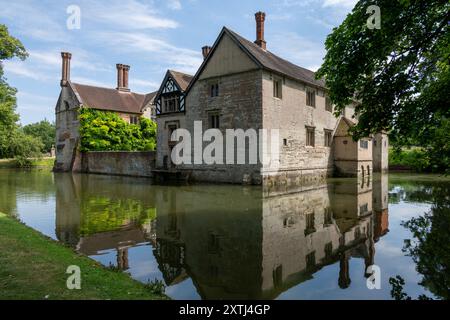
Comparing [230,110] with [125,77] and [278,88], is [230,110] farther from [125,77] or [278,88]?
[125,77]

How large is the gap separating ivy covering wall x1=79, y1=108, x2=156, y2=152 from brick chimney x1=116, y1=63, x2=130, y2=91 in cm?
757

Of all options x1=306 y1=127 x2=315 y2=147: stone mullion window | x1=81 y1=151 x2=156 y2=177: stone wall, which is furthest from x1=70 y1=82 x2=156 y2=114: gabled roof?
x1=306 y1=127 x2=315 y2=147: stone mullion window

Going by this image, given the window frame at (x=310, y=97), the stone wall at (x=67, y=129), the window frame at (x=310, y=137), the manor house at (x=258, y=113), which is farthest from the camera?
the stone wall at (x=67, y=129)

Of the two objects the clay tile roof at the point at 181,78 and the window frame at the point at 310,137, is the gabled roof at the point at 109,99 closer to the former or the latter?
the clay tile roof at the point at 181,78

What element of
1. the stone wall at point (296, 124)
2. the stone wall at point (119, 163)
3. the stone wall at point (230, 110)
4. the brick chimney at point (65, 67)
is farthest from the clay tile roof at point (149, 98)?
the stone wall at point (296, 124)

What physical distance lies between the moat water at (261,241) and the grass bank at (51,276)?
599 mm

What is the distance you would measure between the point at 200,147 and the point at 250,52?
7.96 m

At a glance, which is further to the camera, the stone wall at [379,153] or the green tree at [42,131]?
the green tree at [42,131]

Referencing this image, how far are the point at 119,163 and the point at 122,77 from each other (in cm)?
1882

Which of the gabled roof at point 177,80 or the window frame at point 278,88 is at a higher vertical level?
the gabled roof at point 177,80

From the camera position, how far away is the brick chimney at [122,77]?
45.7 m

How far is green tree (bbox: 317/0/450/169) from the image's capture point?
7941mm

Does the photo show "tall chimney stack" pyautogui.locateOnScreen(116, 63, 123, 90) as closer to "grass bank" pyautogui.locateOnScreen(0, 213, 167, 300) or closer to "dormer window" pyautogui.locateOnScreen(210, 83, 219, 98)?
"dormer window" pyautogui.locateOnScreen(210, 83, 219, 98)

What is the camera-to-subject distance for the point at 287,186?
2220 centimetres
